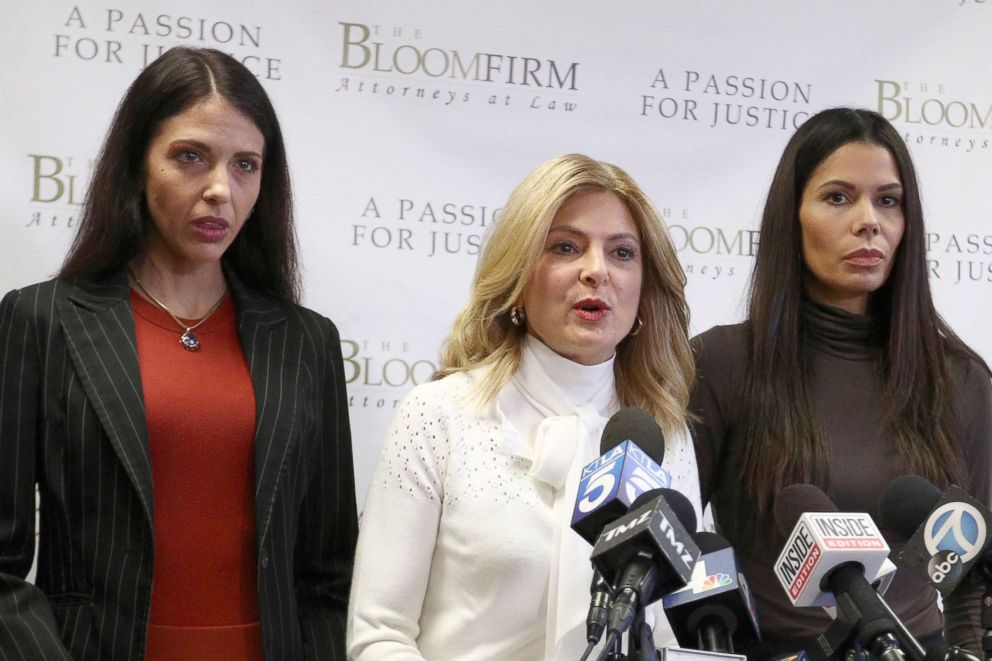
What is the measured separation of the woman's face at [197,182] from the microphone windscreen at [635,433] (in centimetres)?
91

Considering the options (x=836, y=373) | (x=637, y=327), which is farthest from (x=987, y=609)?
(x=836, y=373)

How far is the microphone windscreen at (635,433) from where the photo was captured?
1698mm

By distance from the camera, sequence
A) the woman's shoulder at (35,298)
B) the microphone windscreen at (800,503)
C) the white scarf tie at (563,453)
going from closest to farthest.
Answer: the microphone windscreen at (800,503)
the white scarf tie at (563,453)
the woman's shoulder at (35,298)

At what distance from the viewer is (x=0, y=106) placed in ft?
9.53

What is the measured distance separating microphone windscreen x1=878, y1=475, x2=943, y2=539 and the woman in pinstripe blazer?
40.9 inches

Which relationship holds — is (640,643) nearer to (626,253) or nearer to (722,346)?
(626,253)

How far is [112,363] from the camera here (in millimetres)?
2182

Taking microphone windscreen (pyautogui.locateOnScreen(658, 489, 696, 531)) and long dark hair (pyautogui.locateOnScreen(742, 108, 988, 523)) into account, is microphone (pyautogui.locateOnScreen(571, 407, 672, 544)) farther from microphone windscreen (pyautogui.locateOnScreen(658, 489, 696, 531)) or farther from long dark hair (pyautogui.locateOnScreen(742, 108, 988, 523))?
long dark hair (pyautogui.locateOnScreen(742, 108, 988, 523))

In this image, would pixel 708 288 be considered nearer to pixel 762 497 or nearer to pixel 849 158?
pixel 849 158

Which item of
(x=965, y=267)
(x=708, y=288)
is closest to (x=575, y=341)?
(x=708, y=288)

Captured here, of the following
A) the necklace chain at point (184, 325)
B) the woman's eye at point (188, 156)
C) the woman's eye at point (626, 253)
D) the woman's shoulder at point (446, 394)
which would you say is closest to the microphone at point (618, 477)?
the woman's shoulder at point (446, 394)

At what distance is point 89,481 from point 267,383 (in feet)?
1.15

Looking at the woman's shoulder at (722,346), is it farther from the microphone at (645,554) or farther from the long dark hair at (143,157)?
the microphone at (645,554)

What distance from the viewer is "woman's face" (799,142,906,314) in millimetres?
2641
